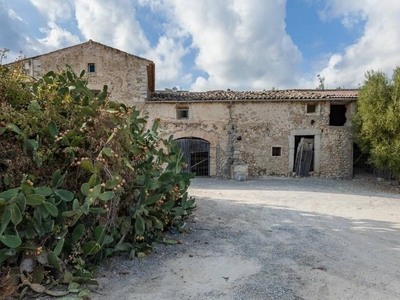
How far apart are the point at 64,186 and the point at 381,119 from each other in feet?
34.7

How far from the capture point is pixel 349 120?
12.2m

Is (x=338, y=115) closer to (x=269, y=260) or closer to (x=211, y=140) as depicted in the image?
(x=211, y=140)

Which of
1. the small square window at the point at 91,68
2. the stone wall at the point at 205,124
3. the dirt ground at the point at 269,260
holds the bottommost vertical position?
the dirt ground at the point at 269,260

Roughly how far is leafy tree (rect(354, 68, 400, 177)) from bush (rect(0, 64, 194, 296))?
919cm

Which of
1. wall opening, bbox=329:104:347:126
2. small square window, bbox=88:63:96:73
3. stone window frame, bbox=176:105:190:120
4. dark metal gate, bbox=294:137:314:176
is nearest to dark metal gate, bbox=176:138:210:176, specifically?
Result: stone window frame, bbox=176:105:190:120

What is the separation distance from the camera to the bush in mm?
2373

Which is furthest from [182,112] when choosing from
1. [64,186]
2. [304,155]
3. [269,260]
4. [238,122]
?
[64,186]

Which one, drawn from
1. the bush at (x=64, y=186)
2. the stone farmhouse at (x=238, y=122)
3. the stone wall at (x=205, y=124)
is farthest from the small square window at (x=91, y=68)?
the bush at (x=64, y=186)

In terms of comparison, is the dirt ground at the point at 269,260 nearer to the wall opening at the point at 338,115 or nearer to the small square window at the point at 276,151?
the small square window at the point at 276,151

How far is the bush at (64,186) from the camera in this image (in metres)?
2.37

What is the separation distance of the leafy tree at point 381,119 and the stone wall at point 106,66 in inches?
354

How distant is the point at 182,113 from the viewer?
1288cm

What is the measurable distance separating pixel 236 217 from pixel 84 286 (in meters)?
3.20

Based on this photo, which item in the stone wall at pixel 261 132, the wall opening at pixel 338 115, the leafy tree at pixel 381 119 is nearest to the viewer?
the leafy tree at pixel 381 119
